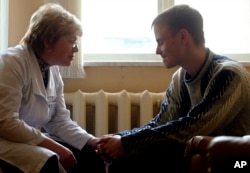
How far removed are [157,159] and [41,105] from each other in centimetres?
54

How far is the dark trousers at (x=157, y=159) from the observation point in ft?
4.50

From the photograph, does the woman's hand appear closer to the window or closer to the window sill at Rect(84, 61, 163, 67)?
the window sill at Rect(84, 61, 163, 67)

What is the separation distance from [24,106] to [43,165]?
31 cm

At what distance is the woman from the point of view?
1373 millimetres

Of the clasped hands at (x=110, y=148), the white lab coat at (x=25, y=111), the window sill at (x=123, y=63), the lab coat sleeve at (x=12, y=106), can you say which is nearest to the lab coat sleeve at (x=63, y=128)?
the white lab coat at (x=25, y=111)

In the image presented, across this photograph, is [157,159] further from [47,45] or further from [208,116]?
[47,45]

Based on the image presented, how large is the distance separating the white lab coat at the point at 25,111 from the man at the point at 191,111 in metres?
0.26

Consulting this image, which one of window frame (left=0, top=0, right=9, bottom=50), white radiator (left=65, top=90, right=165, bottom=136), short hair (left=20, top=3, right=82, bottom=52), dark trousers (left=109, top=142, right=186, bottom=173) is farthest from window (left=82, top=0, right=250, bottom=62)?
dark trousers (left=109, top=142, right=186, bottom=173)

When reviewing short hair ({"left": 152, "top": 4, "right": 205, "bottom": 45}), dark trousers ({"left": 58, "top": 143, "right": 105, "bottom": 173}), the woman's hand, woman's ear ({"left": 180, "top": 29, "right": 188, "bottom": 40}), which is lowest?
dark trousers ({"left": 58, "top": 143, "right": 105, "bottom": 173})

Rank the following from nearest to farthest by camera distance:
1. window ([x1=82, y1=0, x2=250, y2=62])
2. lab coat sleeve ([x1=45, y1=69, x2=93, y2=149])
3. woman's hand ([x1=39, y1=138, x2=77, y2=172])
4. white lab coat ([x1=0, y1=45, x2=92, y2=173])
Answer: white lab coat ([x1=0, y1=45, x2=92, y2=173]) → woman's hand ([x1=39, y1=138, x2=77, y2=172]) → lab coat sleeve ([x1=45, y1=69, x2=93, y2=149]) → window ([x1=82, y1=0, x2=250, y2=62])

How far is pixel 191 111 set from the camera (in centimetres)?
A: 145

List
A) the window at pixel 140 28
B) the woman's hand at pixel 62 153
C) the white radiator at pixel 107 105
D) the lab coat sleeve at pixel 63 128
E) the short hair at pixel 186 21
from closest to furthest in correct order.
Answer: the woman's hand at pixel 62 153 → the short hair at pixel 186 21 → the lab coat sleeve at pixel 63 128 → the white radiator at pixel 107 105 → the window at pixel 140 28

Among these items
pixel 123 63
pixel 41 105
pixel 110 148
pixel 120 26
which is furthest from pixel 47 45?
pixel 120 26

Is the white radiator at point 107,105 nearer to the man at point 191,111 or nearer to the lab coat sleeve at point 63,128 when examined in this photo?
the lab coat sleeve at point 63,128
